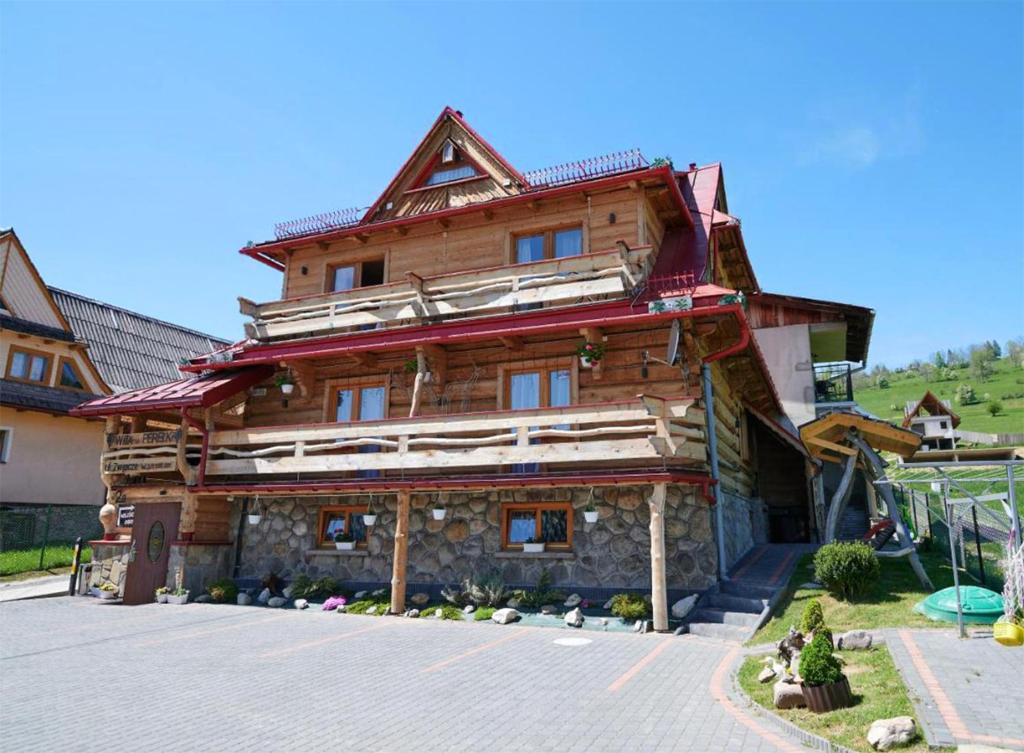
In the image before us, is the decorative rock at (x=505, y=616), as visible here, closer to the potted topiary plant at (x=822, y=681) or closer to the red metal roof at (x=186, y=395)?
the potted topiary plant at (x=822, y=681)

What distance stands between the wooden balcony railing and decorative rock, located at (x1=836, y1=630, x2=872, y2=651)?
8410mm

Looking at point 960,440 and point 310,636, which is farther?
point 960,440

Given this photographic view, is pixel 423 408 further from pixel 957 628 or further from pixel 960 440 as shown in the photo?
pixel 960 440

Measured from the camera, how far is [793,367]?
1127 inches

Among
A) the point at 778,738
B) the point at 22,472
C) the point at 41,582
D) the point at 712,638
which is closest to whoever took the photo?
the point at 778,738

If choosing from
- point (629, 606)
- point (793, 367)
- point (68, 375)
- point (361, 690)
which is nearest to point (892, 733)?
point (361, 690)

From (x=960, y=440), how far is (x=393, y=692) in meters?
67.4

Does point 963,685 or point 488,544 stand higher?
point 488,544

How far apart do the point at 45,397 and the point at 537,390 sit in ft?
70.1

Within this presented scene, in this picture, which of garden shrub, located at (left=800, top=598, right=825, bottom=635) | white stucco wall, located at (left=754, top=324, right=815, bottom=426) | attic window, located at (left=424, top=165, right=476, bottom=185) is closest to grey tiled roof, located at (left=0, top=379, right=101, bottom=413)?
attic window, located at (left=424, top=165, right=476, bottom=185)

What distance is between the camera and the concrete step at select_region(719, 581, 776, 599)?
14031 mm

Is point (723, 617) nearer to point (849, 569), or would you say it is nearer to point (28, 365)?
point (849, 569)

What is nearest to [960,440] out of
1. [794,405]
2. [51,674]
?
[794,405]

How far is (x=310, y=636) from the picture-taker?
43.3ft
